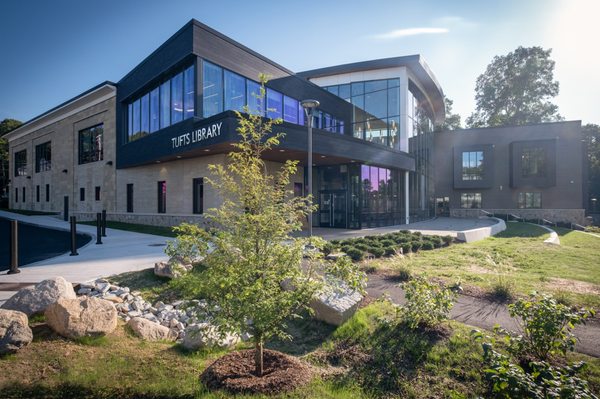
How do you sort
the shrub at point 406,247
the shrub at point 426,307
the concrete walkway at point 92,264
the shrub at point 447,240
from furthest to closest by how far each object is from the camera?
the shrub at point 447,240 → the shrub at point 406,247 → the concrete walkway at point 92,264 → the shrub at point 426,307

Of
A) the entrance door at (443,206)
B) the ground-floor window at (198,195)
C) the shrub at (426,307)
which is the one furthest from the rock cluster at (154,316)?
the entrance door at (443,206)

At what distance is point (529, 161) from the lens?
36.9 metres

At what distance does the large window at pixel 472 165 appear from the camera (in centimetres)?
3912

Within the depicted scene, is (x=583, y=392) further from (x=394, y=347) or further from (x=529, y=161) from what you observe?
(x=529, y=161)

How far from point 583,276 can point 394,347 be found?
7.57 metres

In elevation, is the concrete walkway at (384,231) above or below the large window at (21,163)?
below

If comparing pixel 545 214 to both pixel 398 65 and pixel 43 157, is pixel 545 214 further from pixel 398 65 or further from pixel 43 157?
pixel 43 157

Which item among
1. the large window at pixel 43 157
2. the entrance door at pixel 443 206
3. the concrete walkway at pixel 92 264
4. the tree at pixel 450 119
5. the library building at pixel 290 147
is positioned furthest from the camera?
the tree at pixel 450 119

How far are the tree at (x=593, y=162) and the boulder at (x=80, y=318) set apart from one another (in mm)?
61860

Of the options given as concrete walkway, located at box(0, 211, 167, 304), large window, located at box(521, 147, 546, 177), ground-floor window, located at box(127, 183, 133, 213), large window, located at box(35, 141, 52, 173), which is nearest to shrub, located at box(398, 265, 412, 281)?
concrete walkway, located at box(0, 211, 167, 304)

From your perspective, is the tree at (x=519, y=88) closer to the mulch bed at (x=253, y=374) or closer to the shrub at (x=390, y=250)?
the shrub at (x=390, y=250)

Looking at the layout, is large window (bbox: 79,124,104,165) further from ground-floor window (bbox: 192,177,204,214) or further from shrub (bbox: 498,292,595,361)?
shrub (bbox: 498,292,595,361)

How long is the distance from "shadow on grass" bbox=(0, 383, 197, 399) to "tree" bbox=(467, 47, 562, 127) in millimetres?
66406

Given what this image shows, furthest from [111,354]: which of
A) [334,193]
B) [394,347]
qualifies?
[334,193]
